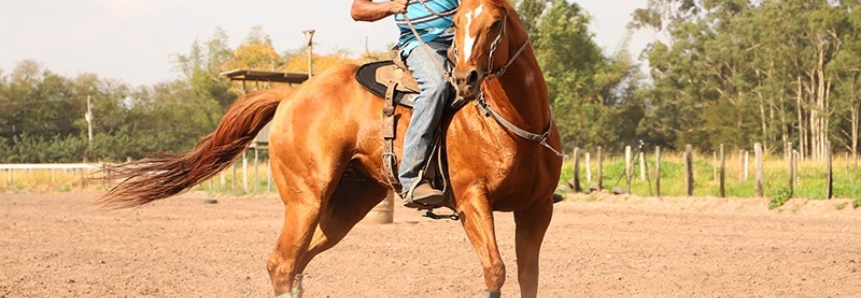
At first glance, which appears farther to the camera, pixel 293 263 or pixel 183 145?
pixel 183 145

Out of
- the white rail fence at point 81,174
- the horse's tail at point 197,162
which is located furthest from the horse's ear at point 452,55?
the white rail fence at point 81,174

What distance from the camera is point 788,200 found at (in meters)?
19.6

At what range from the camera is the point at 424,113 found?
21.1 feet

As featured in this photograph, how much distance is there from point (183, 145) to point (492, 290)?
54338 mm

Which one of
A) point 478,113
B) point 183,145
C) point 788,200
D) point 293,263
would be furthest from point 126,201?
point 183,145

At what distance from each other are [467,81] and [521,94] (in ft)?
2.64

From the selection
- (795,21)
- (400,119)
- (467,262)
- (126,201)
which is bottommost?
(467,262)

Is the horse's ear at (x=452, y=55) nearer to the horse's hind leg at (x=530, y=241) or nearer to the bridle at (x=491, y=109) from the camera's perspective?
the bridle at (x=491, y=109)

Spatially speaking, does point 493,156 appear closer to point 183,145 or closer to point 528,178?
point 528,178

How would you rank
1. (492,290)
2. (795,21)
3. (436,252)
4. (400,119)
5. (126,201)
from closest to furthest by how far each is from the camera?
(492,290) < (400,119) < (126,201) < (436,252) < (795,21)

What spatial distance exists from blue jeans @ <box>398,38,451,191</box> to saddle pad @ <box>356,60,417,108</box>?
18cm

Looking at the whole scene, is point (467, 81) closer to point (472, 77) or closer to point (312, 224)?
point (472, 77)

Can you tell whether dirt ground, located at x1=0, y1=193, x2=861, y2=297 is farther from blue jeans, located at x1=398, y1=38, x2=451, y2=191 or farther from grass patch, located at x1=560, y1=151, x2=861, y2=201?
blue jeans, located at x1=398, y1=38, x2=451, y2=191

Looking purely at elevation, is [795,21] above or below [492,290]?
above
